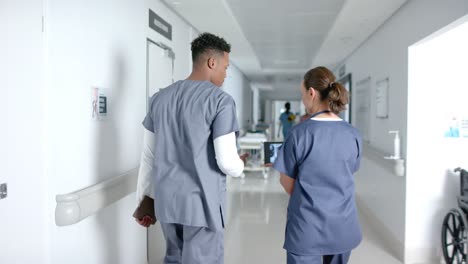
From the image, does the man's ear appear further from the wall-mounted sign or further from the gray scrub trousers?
the wall-mounted sign

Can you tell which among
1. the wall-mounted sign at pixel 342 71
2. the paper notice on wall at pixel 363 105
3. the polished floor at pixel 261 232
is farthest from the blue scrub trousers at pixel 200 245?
the wall-mounted sign at pixel 342 71

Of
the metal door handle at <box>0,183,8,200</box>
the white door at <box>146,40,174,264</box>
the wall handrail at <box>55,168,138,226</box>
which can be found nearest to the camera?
the metal door handle at <box>0,183,8,200</box>

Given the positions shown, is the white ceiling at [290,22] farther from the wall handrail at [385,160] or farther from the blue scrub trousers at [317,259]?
the blue scrub trousers at [317,259]

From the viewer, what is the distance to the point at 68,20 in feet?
6.25

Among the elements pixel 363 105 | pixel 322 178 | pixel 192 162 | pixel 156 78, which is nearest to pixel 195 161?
pixel 192 162

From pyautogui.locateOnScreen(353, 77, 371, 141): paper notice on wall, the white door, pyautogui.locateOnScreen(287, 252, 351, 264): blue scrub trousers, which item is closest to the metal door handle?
pyautogui.locateOnScreen(287, 252, 351, 264): blue scrub trousers

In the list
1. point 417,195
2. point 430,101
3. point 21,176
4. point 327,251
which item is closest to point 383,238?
point 417,195

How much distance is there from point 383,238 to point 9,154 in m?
3.76

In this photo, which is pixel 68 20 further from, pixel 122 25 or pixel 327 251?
pixel 327 251

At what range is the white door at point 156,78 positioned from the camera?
10.5ft

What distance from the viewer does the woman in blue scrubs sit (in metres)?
1.72

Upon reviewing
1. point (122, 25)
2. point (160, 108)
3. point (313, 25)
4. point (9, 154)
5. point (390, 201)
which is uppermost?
point (313, 25)

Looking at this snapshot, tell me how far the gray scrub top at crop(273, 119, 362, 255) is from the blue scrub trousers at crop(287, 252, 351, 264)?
0.03 m

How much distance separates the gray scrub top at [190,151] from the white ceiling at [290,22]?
209 cm
